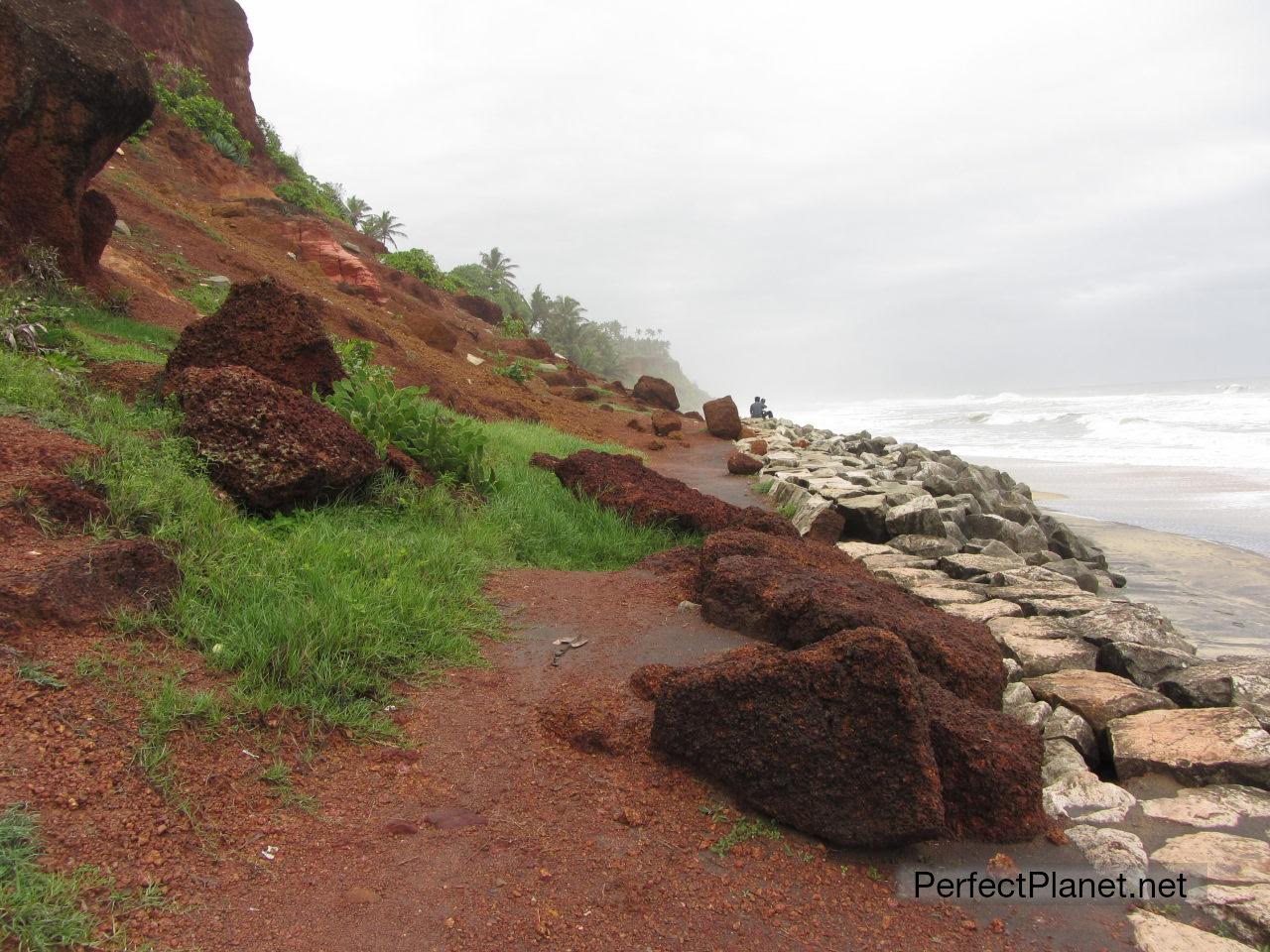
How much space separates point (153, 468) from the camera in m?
3.46

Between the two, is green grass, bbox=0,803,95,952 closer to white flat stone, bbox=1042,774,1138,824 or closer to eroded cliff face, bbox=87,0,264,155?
white flat stone, bbox=1042,774,1138,824

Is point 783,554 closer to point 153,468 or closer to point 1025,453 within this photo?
point 153,468

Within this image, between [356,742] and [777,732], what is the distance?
1399 mm

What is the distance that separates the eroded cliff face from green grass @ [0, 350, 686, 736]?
1786cm

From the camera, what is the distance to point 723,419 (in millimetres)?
16781

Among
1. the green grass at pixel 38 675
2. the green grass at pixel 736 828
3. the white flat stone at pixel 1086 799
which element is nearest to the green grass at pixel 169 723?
the green grass at pixel 38 675

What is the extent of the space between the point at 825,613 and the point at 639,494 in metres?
2.96

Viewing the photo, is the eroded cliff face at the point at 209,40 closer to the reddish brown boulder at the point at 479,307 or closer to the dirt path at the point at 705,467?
the reddish brown boulder at the point at 479,307

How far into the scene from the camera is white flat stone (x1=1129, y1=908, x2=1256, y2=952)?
1.92 meters

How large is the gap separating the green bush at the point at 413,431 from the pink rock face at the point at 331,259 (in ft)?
38.6

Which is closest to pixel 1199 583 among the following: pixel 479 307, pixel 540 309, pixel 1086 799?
pixel 1086 799

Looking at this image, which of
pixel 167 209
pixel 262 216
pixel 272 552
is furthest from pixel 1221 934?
pixel 262 216

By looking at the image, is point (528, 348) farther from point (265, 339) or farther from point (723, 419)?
point (265, 339)

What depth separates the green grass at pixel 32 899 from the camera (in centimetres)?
155
